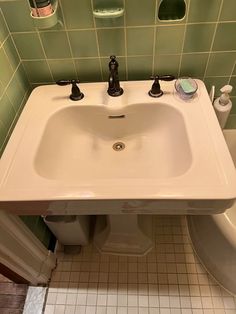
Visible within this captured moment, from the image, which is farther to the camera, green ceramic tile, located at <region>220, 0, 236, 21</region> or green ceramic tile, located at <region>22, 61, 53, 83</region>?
green ceramic tile, located at <region>22, 61, 53, 83</region>

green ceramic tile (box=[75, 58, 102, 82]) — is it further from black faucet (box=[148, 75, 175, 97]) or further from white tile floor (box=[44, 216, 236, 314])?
white tile floor (box=[44, 216, 236, 314])

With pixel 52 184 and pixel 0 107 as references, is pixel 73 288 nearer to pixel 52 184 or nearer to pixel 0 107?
pixel 52 184

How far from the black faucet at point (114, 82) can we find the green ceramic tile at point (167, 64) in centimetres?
17

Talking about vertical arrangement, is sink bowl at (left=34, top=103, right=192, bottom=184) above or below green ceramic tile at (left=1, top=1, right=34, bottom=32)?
below

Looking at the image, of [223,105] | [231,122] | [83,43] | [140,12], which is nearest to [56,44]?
[83,43]

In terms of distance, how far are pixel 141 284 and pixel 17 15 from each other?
49.2 inches

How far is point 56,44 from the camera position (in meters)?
0.85

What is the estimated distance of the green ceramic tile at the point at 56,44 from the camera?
2.70 ft

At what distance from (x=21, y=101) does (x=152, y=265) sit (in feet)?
3.31

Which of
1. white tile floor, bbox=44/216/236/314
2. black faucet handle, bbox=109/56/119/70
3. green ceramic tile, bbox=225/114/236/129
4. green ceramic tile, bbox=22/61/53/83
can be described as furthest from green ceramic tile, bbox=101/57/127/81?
white tile floor, bbox=44/216/236/314

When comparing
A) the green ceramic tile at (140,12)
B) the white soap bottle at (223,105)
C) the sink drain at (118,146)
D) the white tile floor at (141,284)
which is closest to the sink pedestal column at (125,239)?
the white tile floor at (141,284)

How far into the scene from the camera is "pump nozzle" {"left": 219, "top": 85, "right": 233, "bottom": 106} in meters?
0.88

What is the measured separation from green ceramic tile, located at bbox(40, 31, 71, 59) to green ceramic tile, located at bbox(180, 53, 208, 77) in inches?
16.9

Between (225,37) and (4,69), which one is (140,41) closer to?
(225,37)
